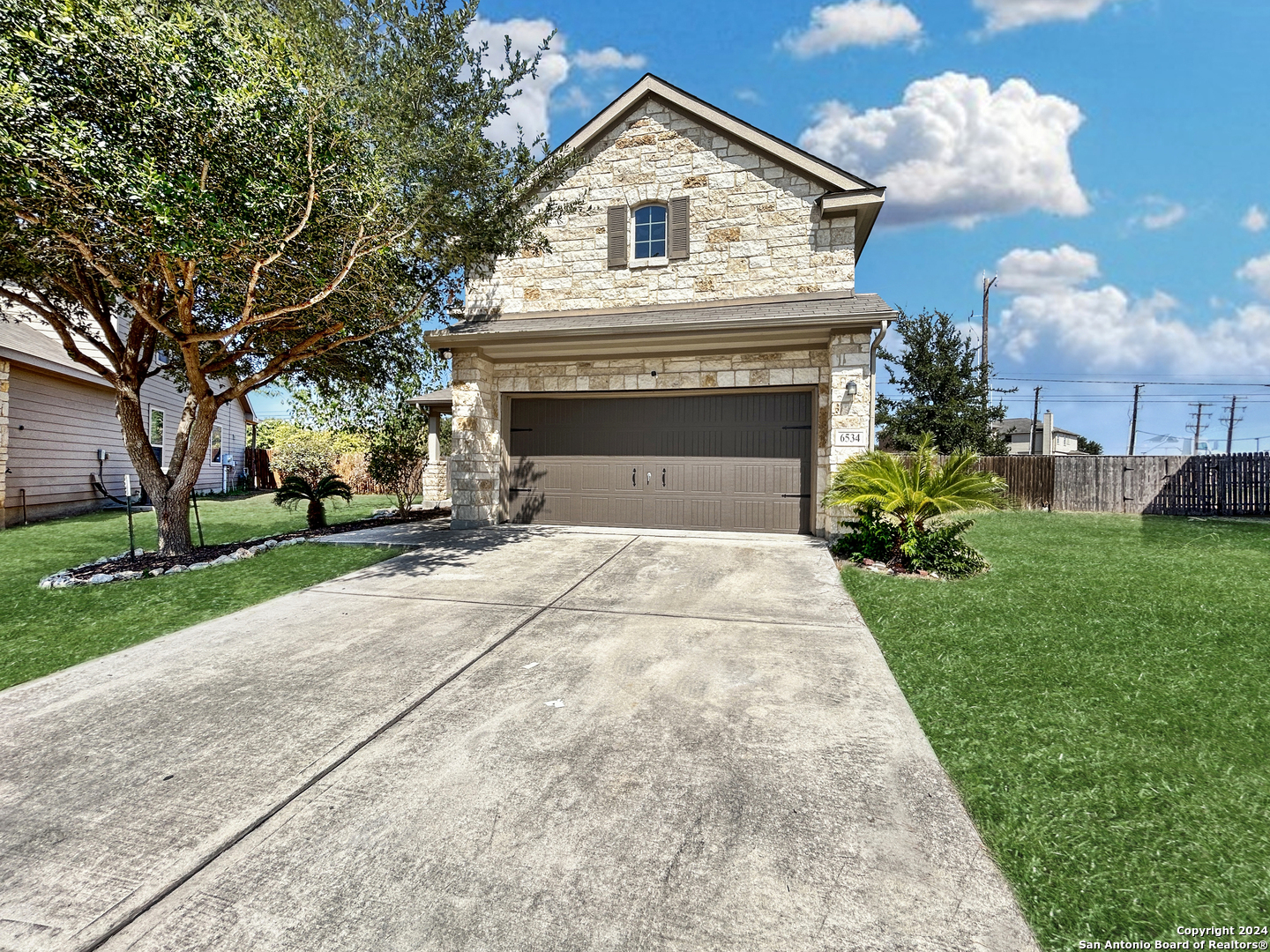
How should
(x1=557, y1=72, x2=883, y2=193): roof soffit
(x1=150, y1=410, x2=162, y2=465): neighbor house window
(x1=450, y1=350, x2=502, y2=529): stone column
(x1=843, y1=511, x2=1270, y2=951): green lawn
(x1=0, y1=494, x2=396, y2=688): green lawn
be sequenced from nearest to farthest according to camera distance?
(x1=843, y1=511, x2=1270, y2=951): green lawn < (x1=0, y1=494, x2=396, y2=688): green lawn < (x1=557, y1=72, x2=883, y2=193): roof soffit < (x1=450, y1=350, x2=502, y2=529): stone column < (x1=150, y1=410, x2=162, y2=465): neighbor house window

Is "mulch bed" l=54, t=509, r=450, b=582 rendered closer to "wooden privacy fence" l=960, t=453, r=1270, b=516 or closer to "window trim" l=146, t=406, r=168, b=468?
"window trim" l=146, t=406, r=168, b=468

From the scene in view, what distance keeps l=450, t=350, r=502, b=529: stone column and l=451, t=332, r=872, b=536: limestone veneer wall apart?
0.02 meters

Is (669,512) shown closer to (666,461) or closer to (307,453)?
(666,461)

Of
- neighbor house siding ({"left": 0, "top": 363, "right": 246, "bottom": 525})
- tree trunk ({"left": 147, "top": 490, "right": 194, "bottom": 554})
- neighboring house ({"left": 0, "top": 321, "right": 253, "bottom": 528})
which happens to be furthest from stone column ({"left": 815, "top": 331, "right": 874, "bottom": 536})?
neighbor house siding ({"left": 0, "top": 363, "right": 246, "bottom": 525})

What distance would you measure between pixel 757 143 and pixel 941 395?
41.6ft

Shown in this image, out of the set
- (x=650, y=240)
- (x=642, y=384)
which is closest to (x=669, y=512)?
(x=642, y=384)

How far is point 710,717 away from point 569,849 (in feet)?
3.95

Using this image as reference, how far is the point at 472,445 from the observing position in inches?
394

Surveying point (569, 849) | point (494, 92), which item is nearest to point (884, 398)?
point (494, 92)

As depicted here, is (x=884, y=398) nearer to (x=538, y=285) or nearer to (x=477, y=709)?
(x=538, y=285)

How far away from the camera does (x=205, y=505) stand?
15.8m

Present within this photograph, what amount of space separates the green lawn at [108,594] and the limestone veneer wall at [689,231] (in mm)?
5673

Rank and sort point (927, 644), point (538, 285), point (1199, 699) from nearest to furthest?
point (1199, 699) < point (927, 644) < point (538, 285)

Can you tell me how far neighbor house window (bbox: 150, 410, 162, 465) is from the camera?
17.1 m
